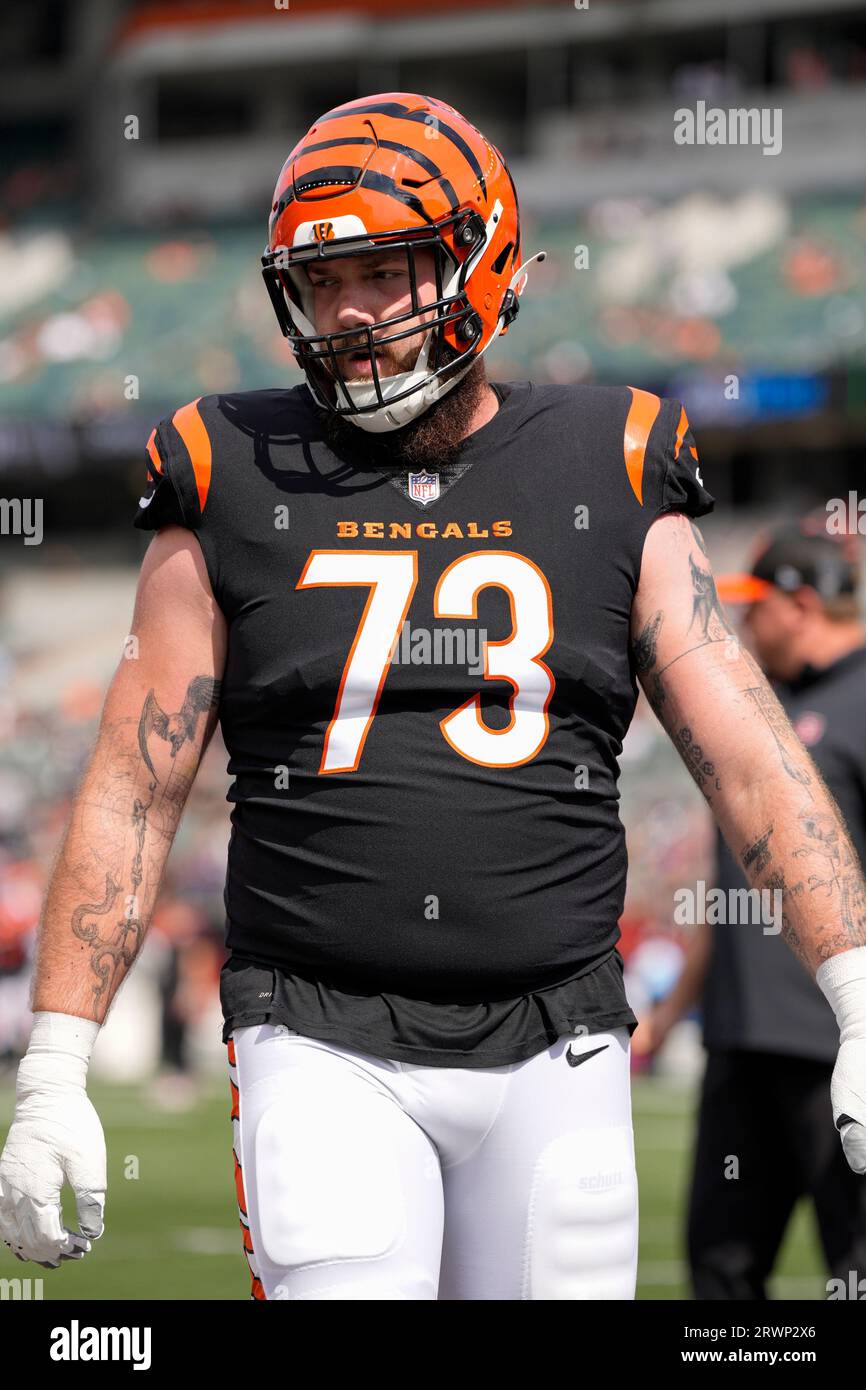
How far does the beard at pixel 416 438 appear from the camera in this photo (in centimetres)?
262

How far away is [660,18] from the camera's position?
81.9ft

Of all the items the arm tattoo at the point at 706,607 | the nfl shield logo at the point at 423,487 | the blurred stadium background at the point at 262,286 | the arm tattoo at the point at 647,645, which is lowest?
the arm tattoo at the point at 647,645

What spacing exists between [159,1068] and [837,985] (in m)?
11.9

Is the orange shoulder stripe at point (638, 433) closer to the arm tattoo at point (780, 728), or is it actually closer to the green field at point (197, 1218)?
the arm tattoo at point (780, 728)

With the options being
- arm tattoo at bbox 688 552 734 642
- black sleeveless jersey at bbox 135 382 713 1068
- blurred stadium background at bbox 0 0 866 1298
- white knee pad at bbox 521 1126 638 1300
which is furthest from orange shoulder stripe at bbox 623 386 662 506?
blurred stadium background at bbox 0 0 866 1298

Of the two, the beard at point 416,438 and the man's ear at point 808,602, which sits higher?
the man's ear at point 808,602

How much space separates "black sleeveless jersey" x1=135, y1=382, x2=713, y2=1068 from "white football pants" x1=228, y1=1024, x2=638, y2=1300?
4cm

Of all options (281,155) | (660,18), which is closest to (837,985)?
(660,18)

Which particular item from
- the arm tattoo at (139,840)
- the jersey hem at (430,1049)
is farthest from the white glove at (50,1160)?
the jersey hem at (430,1049)

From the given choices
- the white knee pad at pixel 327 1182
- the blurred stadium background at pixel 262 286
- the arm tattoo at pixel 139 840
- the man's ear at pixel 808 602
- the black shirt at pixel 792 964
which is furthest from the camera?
the blurred stadium background at pixel 262 286

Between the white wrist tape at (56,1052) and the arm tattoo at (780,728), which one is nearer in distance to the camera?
the white wrist tape at (56,1052)

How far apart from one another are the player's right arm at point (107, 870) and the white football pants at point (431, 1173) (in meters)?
0.21

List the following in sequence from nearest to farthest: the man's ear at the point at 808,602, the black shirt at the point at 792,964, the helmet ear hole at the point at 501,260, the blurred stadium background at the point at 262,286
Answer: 1. the helmet ear hole at the point at 501,260
2. the black shirt at the point at 792,964
3. the man's ear at the point at 808,602
4. the blurred stadium background at the point at 262,286
